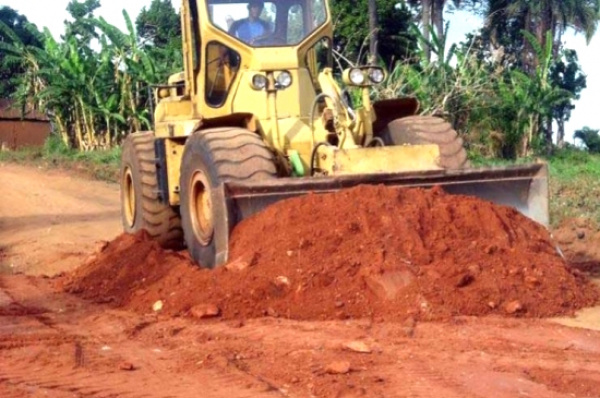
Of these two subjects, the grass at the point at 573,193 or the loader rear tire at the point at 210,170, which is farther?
the grass at the point at 573,193

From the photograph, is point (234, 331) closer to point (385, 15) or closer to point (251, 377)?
point (251, 377)

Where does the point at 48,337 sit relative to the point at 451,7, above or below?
below

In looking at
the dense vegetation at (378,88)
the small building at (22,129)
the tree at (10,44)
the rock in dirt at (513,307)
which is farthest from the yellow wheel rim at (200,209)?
the small building at (22,129)

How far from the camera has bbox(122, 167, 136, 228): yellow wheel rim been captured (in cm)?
1250

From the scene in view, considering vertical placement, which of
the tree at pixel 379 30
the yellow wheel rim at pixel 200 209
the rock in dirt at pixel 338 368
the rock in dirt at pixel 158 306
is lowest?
the rock in dirt at pixel 158 306

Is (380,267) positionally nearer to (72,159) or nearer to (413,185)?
(413,185)

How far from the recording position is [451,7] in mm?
35438

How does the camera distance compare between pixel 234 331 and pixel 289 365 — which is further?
pixel 234 331

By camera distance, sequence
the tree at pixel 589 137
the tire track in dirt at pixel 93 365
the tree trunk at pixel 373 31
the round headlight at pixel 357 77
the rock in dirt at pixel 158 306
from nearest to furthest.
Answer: the tire track in dirt at pixel 93 365, the rock in dirt at pixel 158 306, the round headlight at pixel 357 77, the tree trunk at pixel 373 31, the tree at pixel 589 137

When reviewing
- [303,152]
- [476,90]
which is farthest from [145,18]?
[303,152]

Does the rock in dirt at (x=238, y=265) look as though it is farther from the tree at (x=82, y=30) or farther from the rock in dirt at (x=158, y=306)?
the tree at (x=82, y=30)

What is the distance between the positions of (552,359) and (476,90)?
18731 mm

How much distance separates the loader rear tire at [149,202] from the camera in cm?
1138

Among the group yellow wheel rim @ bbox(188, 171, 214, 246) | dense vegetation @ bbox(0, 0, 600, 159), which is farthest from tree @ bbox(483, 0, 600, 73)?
yellow wheel rim @ bbox(188, 171, 214, 246)
